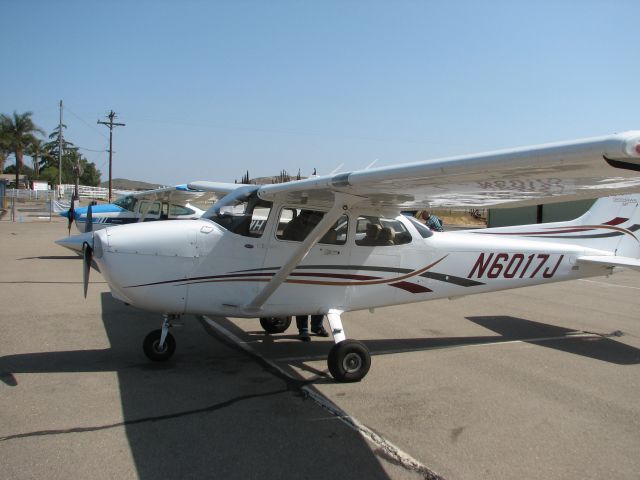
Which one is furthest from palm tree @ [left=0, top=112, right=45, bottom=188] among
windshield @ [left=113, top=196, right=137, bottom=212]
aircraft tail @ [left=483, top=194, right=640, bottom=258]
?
aircraft tail @ [left=483, top=194, right=640, bottom=258]

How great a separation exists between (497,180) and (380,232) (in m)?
A: 2.39

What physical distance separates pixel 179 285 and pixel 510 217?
33042 millimetres

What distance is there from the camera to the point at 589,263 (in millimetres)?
7176

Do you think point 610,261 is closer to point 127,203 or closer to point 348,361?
point 348,361

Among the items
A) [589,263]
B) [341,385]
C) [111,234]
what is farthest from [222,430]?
[589,263]

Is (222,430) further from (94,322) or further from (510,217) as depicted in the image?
(510,217)

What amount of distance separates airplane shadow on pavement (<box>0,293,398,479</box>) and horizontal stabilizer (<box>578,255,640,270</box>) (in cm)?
483

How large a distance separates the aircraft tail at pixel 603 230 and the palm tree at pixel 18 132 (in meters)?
81.0

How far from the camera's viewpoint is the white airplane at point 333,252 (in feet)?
15.0

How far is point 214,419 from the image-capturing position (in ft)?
13.4

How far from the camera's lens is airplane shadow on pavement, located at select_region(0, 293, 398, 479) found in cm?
338

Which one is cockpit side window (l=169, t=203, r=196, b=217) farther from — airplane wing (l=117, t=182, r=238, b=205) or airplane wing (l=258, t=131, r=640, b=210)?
airplane wing (l=258, t=131, r=640, b=210)

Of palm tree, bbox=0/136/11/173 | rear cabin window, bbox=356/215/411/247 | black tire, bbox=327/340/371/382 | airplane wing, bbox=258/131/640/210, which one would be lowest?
black tire, bbox=327/340/371/382

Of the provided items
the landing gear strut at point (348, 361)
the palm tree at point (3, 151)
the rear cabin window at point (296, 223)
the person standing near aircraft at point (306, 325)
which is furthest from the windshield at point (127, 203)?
the palm tree at point (3, 151)
